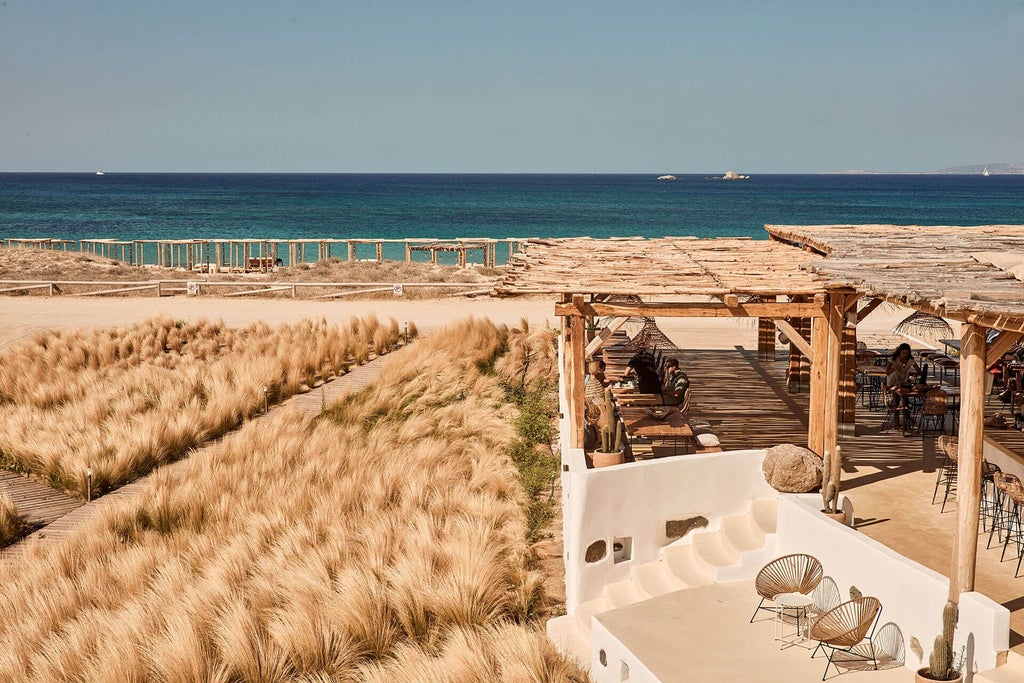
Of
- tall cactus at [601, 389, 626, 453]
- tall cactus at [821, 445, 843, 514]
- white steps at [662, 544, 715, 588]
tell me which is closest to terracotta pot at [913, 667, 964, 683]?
tall cactus at [821, 445, 843, 514]

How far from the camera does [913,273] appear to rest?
8.38 meters

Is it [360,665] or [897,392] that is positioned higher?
[897,392]

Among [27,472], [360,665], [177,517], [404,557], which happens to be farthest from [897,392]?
[27,472]

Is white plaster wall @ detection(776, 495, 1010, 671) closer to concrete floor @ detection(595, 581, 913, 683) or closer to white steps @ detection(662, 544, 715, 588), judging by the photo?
concrete floor @ detection(595, 581, 913, 683)

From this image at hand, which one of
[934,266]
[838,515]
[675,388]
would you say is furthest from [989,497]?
[675,388]

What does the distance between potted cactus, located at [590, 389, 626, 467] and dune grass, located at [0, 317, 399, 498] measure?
8137 millimetres

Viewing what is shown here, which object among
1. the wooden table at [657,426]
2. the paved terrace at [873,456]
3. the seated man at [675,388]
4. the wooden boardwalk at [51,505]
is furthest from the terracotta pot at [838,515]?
the wooden boardwalk at [51,505]

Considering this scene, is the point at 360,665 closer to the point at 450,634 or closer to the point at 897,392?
the point at 450,634

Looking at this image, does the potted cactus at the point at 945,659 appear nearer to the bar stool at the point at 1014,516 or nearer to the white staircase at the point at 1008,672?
the white staircase at the point at 1008,672

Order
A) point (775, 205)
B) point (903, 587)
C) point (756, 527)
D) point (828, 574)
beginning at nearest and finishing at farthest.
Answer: point (903, 587) → point (828, 574) → point (756, 527) → point (775, 205)

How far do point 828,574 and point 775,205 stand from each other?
107m

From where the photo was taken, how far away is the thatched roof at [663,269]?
932 cm

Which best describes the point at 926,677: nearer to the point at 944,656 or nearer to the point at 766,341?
the point at 944,656

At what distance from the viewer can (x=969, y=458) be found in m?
6.33
